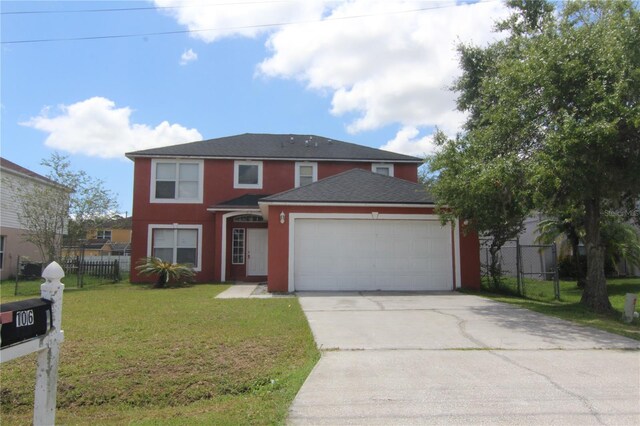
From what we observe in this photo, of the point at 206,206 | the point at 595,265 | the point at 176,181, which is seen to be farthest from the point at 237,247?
the point at 595,265

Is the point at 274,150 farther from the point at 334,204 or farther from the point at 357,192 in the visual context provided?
the point at 334,204

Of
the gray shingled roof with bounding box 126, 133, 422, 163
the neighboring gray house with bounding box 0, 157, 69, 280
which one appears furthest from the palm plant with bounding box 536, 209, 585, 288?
the neighboring gray house with bounding box 0, 157, 69, 280

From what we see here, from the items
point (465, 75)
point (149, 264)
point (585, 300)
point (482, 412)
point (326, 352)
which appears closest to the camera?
point (482, 412)

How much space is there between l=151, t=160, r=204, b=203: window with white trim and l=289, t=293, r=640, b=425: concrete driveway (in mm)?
12063

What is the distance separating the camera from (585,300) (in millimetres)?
11867

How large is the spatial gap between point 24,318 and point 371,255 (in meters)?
12.3

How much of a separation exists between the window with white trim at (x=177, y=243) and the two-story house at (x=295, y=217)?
0.04m

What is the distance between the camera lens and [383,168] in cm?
2150

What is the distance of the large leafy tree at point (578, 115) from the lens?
923 cm

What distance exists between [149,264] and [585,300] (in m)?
14.3

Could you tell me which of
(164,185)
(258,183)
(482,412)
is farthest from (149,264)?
(482,412)

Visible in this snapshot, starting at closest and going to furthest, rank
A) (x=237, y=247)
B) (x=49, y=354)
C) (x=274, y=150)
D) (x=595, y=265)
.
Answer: (x=49, y=354), (x=595, y=265), (x=237, y=247), (x=274, y=150)

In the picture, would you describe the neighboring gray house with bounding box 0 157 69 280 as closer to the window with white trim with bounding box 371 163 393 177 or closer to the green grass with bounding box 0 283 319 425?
the window with white trim with bounding box 371 163 393 177

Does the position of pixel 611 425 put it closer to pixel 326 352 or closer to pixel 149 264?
pixel 326 352
